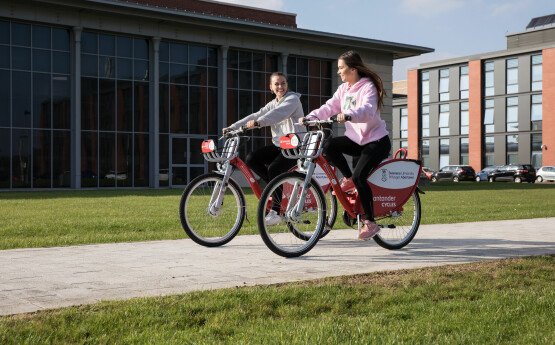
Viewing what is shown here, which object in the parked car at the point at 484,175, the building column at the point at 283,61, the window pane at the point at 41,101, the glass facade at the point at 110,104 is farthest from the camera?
the parked car at the point at 484,175

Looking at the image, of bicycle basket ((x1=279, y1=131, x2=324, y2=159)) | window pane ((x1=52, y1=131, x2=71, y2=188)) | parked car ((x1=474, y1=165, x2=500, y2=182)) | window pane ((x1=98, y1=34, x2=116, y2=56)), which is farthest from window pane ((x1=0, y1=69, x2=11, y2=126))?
parked car ((x1=474, y1=165, x2=500, y2=182))

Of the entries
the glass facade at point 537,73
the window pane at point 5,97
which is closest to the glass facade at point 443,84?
the glass facade at point 537,73

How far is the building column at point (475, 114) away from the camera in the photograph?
64.8 metres

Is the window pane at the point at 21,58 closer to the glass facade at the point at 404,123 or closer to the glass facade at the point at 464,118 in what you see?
the glass facade at the point at 464,118

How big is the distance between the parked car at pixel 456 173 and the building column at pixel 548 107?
335 inches

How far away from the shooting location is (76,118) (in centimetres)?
3069

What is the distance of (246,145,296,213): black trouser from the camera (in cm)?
711

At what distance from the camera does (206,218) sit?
677cm

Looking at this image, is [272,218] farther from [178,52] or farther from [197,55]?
[197,55]

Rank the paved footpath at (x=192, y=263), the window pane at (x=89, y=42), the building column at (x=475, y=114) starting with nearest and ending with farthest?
the paved footpath at (x=192, y=263) → the window pane at (x=89, y=42) → the building column at (x=475, y=114)

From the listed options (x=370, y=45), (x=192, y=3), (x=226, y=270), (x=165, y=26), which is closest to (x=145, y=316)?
(x=226, y=270)

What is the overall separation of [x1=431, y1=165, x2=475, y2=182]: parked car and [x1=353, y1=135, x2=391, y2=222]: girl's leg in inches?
2039

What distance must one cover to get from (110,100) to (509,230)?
1021 inches

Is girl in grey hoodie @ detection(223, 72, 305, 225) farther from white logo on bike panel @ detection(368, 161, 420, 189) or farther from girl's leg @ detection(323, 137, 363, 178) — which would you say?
white logo on bike panel @ detection(368, 161, 420, 189)
